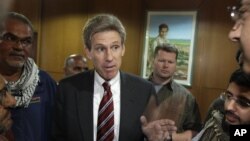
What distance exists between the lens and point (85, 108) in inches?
59.1

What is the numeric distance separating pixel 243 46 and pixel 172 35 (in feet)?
12.2

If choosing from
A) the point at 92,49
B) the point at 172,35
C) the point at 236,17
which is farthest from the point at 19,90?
the point at 172,35

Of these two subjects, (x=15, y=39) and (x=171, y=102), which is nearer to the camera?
(x=171, y=102)

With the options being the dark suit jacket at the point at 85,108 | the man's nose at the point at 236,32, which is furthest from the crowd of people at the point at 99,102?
the man's nose at the point at 236,32

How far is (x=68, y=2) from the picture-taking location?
5363 millimetres

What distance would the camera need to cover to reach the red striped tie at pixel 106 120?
1.45m

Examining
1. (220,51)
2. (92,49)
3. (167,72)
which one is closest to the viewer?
(92,49)

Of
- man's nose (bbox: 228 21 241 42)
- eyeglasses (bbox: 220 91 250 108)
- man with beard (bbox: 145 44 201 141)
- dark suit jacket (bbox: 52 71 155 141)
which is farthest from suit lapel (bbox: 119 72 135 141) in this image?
man's nose (bbox: 228 21 241 42)

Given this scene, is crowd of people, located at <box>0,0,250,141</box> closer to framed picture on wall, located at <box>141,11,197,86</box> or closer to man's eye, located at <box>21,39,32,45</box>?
man's eye, located at <box>21,39,32,45</box>

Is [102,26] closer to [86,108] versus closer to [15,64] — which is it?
[86,108]

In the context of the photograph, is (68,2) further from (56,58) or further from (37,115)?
(37,115)

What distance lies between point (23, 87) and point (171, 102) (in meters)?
0.89

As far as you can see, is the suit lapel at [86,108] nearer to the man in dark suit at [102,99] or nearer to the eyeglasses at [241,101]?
the man in dark suit at [102,99]

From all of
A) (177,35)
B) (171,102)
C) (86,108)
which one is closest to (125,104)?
(86,108)
